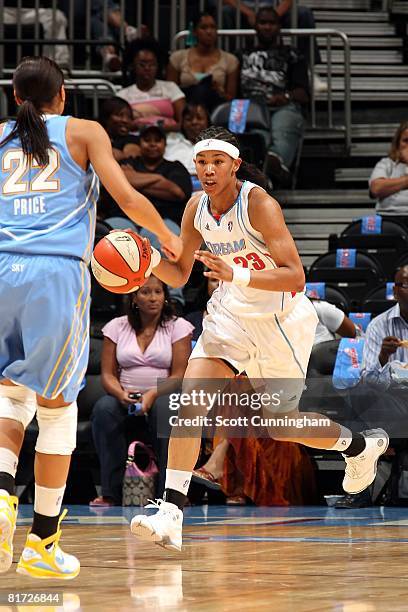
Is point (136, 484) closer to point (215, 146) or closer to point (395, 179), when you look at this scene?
point (215, 146)

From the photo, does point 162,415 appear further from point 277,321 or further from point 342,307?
point 277,321

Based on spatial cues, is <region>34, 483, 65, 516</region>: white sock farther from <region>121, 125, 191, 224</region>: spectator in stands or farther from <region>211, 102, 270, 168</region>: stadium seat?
<region>211, 102, 270, 168</region>: stadium seat

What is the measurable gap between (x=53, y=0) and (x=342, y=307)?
18.4 ft

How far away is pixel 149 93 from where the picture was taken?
10945 mm

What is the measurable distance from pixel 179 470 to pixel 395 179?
17.1 ft

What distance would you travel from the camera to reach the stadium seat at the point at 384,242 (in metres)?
9.34

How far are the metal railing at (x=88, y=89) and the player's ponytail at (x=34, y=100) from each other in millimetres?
6940

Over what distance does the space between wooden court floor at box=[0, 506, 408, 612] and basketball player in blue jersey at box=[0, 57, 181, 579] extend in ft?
1.24

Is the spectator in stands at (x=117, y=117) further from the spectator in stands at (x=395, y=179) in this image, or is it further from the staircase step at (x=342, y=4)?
the staircase step at (x=342, y=4)

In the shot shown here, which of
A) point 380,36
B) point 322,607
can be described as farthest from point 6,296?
point 380,36

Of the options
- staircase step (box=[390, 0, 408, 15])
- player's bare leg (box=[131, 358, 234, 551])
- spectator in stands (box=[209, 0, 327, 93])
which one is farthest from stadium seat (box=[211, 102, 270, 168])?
player's bare leg (box=[131, 358, 234, 551])

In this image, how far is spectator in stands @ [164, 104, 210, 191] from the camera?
33.2 feet

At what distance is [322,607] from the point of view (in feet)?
11.6

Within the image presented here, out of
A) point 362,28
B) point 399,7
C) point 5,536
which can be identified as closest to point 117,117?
point 362,28
